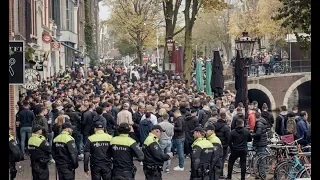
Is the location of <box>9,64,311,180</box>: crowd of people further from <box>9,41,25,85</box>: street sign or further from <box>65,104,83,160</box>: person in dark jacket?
<box>9,41,25,85</box>: street sign

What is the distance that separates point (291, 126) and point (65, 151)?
689 centimetres

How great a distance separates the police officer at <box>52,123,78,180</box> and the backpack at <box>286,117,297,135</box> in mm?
6619

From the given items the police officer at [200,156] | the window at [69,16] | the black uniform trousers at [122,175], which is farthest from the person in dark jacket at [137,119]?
the window at [69,16]

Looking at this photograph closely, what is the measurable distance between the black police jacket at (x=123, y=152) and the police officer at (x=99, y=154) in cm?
38

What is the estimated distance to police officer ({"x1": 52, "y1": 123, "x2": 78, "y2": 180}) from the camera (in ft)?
44.7

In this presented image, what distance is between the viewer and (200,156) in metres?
14.0

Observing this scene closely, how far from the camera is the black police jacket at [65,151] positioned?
1359 centimetres

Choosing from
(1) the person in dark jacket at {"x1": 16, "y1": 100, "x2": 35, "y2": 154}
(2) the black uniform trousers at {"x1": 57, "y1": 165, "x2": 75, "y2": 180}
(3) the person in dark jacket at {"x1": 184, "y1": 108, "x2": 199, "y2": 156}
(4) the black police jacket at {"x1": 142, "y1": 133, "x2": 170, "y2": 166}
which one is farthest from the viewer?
(1) the person in dark jacket at {"x1": 16, "y1": 100, "x2": 35, "y2": 154}

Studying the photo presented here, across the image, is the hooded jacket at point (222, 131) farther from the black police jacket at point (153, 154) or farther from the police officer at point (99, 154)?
the police officer at point (99, 154)

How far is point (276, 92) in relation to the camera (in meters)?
54.4

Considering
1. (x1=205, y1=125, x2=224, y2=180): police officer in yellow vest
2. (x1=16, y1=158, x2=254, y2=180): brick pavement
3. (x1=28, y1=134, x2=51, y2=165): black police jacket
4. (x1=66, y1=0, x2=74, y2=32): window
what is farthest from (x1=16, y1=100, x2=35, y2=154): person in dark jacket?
(x1=66, y1=0, x2=74, y2=32): window
